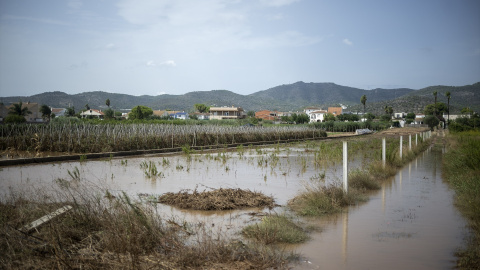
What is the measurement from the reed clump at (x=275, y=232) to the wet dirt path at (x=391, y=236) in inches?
8.8

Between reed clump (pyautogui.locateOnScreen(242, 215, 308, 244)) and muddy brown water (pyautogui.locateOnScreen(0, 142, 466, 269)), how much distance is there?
20 centimetres

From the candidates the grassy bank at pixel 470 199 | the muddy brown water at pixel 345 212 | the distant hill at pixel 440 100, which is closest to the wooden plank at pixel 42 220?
the muddy brown water at pixel 345 212

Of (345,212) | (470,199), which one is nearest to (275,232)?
(345,212)

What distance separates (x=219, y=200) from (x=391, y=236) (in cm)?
387

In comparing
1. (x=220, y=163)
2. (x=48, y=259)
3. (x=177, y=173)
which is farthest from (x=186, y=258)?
(x=220, y=163)

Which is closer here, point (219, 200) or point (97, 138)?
A: point (219, 200)

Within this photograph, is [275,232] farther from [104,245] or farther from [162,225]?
[104,245]

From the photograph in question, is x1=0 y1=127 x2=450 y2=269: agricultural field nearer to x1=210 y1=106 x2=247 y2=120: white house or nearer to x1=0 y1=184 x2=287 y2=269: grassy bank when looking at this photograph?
x1=0 y1=184 x2=287 y2=269: grassy bank

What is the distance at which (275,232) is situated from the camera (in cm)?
645

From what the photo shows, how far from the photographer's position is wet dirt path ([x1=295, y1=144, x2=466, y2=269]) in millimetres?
6191

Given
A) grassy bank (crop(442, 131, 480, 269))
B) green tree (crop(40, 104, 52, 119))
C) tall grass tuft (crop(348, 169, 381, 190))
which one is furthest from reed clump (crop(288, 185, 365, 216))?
green tree (crop(40, 104, 52, 119))

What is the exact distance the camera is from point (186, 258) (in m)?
5.01

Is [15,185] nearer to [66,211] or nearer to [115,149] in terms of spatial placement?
[66,211]

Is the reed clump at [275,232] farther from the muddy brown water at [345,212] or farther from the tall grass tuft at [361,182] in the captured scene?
the tall grass tuft at [361,182]
